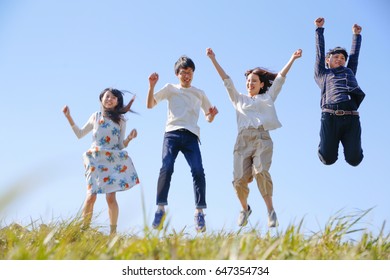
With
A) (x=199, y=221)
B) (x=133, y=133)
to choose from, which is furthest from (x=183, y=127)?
(x=199, y=221)

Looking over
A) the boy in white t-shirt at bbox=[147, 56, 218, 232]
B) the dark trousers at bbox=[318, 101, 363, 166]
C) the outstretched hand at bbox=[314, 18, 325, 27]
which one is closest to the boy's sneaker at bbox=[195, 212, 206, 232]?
the boy in white t-shirt at bbox=[147, 56, 218, 232]

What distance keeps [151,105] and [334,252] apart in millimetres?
3378

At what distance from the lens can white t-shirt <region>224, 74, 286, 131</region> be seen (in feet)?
21.0

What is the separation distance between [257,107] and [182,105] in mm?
931

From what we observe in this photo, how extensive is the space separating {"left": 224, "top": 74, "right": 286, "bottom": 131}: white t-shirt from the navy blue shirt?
Answer: 2.05 ft

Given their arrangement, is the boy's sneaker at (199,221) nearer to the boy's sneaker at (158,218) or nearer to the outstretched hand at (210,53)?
the boy's sneaker at (158,218)

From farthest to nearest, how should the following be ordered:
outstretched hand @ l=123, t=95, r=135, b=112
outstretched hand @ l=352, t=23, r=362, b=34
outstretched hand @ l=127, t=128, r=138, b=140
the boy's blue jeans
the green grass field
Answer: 1. outstretched hand @ l=352, t=23, r=362, b=34
2. outstretched hand @ l=123, t=95, r=135, b=112
3. outstretched hand @ l=127, t=128, r=138, b=140
4. the boy's blue jeans
5. the green grass field

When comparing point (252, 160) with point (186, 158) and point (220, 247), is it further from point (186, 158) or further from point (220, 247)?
point (220, 247)

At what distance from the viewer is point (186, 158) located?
6418mm

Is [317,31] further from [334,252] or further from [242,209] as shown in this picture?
[334,252]

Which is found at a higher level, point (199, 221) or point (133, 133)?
point (133, 133)

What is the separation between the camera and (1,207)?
178cm

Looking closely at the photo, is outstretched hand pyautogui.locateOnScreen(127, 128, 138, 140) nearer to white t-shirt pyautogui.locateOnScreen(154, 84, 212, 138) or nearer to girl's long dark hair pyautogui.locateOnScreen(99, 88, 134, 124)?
girl's long dark hair pyautogui.locateOnScreen(99, 88, 134, 124)
